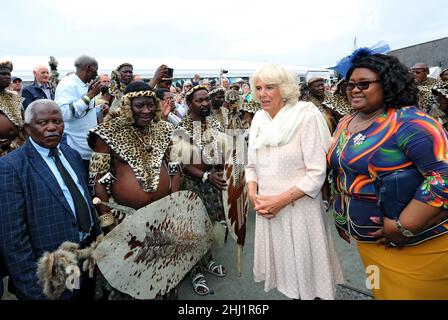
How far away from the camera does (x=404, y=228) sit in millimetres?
1629

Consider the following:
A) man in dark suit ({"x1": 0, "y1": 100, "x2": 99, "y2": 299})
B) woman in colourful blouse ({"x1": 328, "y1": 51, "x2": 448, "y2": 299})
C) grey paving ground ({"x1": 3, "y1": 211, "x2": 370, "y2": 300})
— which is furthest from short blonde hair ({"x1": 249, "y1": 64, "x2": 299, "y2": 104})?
grey paving ground ({"x1": 3, "y1": 211, "x2": 370, "y2": 300})

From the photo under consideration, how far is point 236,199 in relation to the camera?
2.81 m

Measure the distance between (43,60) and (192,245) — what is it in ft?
49.3

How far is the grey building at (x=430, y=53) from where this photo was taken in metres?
23.8

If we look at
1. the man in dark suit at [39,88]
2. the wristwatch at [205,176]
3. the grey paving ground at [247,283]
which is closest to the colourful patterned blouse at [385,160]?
the grey paving ground at [247,283]

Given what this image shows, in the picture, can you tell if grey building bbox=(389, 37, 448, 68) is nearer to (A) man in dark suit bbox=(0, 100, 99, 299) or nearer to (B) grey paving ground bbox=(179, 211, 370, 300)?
Result: (B) grey paving ground bbox=(179, 211, 370, 300)

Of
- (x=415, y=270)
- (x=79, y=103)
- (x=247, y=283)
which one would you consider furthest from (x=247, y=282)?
(x=79, y=103)

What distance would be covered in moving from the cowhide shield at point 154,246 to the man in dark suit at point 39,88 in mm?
3402

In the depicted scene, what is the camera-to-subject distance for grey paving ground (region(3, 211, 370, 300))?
9.96 ft

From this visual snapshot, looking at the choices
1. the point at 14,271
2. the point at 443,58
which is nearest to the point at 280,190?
the point at 14,271

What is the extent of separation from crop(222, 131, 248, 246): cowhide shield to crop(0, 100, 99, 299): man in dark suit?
3.67 ft

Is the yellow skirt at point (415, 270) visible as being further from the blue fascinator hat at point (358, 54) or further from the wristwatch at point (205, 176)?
the wristwatch at point (205, 176)
